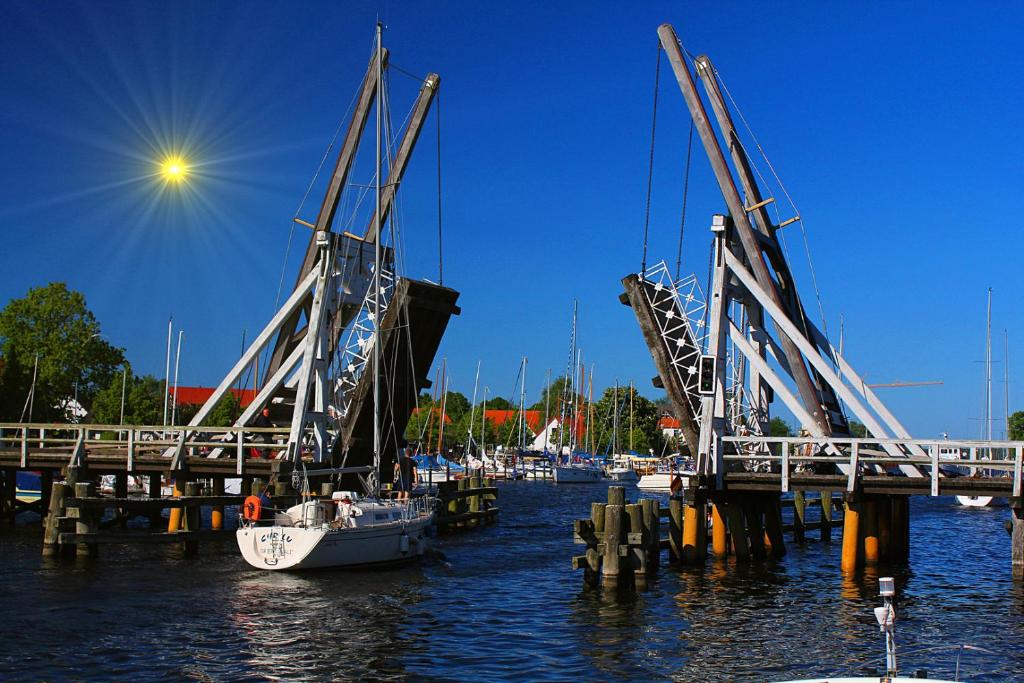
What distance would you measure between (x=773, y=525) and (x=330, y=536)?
1211cm

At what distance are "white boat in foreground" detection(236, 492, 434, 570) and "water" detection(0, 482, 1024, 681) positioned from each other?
39cm

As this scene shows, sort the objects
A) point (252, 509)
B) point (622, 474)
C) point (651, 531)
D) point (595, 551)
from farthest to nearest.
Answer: point (622, 474), point (252, 509), point (651, 531), point (595, 551)

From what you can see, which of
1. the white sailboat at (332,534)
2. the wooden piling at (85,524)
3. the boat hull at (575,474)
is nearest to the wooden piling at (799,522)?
the white sailboat at (332,534)

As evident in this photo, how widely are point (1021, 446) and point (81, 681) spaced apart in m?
18.2

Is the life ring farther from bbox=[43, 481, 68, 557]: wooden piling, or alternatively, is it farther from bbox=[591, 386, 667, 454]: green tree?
bbox=[591, 386, 667, 454]: green tree

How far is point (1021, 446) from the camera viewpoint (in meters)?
21.2

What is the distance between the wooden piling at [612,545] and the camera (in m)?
21.2

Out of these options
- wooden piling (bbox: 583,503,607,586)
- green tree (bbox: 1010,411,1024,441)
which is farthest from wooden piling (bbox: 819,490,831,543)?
green tree (bbox: 1010,411,1024,441)

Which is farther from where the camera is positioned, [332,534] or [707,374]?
[707,374]

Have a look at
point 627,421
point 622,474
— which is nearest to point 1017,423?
point 627,421

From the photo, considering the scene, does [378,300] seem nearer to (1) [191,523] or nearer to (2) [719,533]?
(1) [191,523]

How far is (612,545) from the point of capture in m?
21.3

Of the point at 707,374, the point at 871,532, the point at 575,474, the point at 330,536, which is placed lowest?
the point at 575,474

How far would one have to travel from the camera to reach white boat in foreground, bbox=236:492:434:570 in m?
22.9
